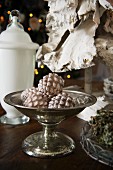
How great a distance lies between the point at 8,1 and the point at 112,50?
59.6 inches

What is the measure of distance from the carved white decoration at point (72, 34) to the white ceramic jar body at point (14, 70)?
74 mm

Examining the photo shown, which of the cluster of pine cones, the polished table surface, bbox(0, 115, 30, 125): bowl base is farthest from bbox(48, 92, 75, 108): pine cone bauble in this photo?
bbox(0, 115, 30, 125): bowl base

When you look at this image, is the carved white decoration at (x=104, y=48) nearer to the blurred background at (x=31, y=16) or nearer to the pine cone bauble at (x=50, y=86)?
the pine cone bauble at (x=50, y=86)

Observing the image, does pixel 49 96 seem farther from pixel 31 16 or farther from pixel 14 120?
pixel 31 16

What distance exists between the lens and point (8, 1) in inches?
80.4

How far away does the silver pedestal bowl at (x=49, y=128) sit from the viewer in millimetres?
529

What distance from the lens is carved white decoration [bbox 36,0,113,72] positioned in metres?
0.74

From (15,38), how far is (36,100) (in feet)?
0.87

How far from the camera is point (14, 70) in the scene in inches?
29.2

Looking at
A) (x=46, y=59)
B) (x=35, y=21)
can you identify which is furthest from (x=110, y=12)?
(x=35, y=21)

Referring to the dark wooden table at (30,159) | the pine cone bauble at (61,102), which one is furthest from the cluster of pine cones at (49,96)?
the dark wooden table at (30,159)

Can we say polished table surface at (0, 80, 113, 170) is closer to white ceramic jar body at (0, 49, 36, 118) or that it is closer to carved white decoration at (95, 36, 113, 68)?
white ceramic jar body at (0, 49, 36, 118)

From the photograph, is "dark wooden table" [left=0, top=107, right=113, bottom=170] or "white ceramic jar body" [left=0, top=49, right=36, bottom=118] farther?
"white ceramic jar body" [left=0, top=49, right=36, bottom=118]

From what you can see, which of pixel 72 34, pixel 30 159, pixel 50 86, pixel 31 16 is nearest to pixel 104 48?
pixel 72 34
